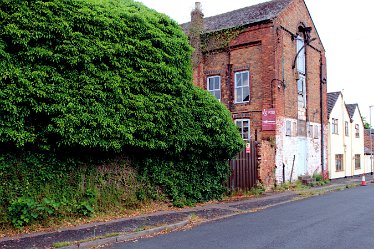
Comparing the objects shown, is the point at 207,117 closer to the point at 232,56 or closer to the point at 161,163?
the point at 161,163

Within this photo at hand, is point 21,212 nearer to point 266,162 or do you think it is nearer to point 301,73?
point 266,162

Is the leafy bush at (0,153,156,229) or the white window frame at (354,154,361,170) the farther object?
the white window frame at (354,154,361,170)

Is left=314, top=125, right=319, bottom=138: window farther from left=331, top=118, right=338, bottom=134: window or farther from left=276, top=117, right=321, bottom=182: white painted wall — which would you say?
left=331, top=118, right=338, bottom=134: window

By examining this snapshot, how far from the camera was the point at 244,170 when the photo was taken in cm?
1781

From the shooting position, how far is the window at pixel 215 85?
23.7 metres

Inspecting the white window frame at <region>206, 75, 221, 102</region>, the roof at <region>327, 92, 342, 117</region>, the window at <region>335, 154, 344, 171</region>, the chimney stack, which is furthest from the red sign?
the window at <region>335, 154, 344, 171</region>

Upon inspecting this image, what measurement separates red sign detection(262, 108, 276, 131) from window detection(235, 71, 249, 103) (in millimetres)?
1701

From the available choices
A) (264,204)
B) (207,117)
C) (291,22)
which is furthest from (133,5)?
(291,22)

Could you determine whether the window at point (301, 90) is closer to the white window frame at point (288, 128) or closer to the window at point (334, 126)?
the white window frame at point (288, 128)

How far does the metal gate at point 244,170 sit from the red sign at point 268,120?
2221mm

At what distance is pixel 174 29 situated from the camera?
505 inches

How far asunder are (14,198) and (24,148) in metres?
1.26

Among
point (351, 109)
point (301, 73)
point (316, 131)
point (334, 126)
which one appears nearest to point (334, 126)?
point (334, 126)

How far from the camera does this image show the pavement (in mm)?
7855
